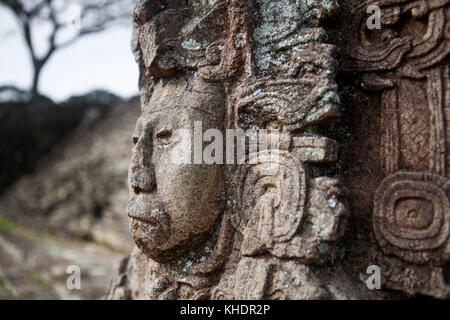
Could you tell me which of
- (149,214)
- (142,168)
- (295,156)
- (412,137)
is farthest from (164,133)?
(412,137)

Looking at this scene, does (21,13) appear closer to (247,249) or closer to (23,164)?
(23,164)

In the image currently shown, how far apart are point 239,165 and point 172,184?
26 centimetres

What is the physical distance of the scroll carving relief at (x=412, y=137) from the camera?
132 centimetres

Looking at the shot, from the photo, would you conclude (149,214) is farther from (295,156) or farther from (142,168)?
(295,156)

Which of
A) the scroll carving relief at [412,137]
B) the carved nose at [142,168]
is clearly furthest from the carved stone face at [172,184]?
the scroll carving relief at [412,137]

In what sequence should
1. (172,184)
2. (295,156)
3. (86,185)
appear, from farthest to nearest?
(86,185)
(172,184)
(295,156)

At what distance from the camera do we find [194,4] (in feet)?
5.69

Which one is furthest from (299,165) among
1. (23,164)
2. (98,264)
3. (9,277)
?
(23,164)

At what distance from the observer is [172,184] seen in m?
1.52

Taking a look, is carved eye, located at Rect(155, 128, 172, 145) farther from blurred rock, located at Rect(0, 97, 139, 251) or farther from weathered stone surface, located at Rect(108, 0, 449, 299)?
blurred rock, located at Rect(0, 97, 139, 251)

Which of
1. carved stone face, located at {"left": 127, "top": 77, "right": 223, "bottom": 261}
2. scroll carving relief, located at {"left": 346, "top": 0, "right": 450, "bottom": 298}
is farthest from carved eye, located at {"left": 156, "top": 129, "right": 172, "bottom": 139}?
scroll carving relief, located at {"left": 346, "top": 0, "right": 450, "bottom": 298}

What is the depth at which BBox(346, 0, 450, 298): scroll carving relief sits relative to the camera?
1320 millimetres

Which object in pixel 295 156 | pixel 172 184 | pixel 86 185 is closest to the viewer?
pixel 295 156
